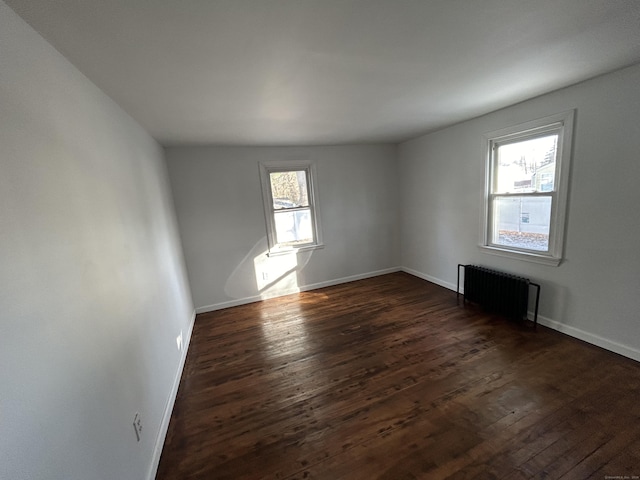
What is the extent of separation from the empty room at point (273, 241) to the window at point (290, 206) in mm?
110

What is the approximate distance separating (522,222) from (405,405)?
2460 millimetres

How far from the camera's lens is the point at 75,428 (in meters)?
0.99

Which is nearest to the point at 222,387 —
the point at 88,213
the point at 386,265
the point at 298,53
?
the point at 88,213

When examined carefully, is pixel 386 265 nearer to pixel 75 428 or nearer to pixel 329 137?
pixel 329 137

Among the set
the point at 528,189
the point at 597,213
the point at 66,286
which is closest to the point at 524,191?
the point at 528,189

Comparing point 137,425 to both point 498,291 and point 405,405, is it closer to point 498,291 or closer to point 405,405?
point 405,405

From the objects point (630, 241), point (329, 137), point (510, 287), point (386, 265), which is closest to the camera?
point (630, 241)

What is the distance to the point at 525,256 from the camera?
296 cm

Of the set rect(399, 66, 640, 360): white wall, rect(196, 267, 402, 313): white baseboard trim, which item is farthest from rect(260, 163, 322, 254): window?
rect(399, 66, 640, 360): white wall

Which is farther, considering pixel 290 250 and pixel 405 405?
pixel 290 250

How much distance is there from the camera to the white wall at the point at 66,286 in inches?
31.9

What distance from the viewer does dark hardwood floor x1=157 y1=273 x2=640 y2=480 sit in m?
1.54

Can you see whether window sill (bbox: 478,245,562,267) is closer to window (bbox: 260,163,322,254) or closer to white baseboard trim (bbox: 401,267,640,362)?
white baseboard trim (bbox: 401,267,640,362)

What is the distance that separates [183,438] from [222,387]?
50 cm
